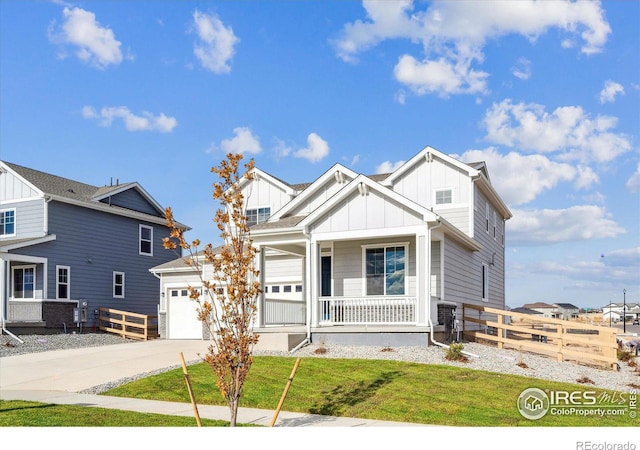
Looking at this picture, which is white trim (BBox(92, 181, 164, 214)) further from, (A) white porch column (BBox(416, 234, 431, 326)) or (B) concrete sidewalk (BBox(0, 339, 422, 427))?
(A) white porch column (BBox(416, 234, 431, 326))

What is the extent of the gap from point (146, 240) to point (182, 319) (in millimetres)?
9864

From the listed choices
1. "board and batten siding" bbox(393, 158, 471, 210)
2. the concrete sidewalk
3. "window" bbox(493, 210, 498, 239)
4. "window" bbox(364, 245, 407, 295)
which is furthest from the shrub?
"window" bbox(493, 210, 498, 239)

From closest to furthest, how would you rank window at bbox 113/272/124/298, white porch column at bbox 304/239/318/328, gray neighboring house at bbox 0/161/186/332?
white porch column at bbox 304/239/318/328, gray neighboring house at bbox 0/161/186/332, window at bbox 113/272/124/298

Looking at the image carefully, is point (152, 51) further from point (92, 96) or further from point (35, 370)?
point (35, 370)

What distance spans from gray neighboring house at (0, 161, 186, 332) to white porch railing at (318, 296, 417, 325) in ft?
44.7

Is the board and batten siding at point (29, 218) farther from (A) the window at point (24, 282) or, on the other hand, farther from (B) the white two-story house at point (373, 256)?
(B) the white two-story house at point (373, 256)

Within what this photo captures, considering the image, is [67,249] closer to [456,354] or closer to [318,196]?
[318,196]

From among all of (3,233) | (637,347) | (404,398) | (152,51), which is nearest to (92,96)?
(152,51)

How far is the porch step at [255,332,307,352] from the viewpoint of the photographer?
1777cm

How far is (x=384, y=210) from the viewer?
1827cm

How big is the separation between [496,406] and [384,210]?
309 inches

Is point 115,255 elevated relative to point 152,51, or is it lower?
lower

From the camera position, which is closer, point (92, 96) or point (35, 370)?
point (35, 370)

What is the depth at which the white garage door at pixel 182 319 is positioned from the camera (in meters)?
24.2
